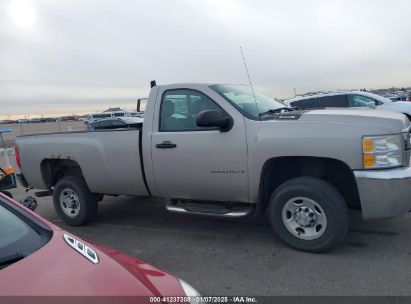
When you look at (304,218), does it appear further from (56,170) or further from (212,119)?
(56,170)

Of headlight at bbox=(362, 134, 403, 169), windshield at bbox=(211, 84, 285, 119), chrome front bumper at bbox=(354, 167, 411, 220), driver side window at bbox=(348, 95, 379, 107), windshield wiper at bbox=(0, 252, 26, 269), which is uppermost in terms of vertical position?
windshield at bbox=(211, 84, 285, 119)

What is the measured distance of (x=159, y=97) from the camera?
5492 mm

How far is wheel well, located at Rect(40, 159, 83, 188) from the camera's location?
6.53 m

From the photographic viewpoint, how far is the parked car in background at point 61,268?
77.9 inches

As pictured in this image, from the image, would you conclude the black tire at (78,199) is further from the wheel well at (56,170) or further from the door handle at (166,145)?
the door handle at (166,145)

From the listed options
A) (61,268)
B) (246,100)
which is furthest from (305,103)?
(61,268)

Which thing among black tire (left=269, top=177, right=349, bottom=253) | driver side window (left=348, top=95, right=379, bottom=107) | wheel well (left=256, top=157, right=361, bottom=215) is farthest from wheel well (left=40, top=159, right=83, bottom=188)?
driver side window (left=348, top=95, right=379, bottom=107)

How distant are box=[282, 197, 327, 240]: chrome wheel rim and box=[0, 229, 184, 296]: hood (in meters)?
2.47

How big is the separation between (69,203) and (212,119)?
2918mm

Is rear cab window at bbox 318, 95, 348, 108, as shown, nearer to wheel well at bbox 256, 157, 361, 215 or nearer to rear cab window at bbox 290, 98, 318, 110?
rear cab window at bbox 290, 98, 318, 110

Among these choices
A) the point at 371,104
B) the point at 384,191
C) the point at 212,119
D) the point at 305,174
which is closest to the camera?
the point at 384,191

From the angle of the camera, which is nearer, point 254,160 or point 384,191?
point 384,191

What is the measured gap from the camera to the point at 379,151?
4.18 m

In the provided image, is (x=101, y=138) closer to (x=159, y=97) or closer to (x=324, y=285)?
(x=159, y=97)
